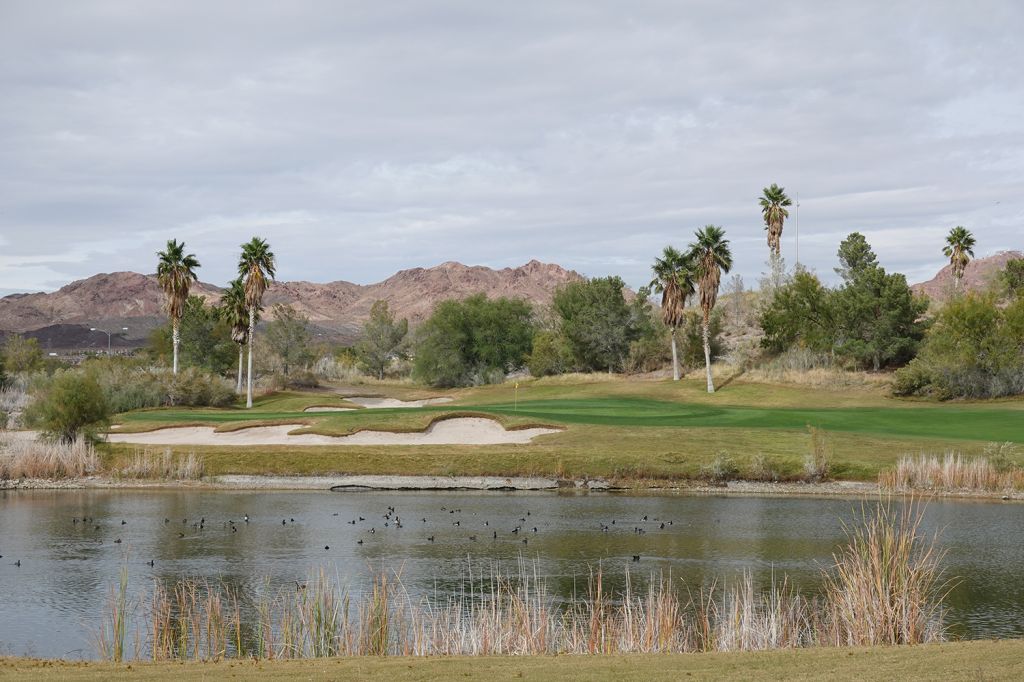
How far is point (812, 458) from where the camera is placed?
47.4 meters

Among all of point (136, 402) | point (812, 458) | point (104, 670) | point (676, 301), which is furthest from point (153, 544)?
point (676, 301)

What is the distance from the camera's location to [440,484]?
160 feet

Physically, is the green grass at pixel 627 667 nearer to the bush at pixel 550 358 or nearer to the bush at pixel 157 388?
the bush at pixel 157 388

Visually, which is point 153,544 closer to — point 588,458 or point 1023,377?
point 588,458

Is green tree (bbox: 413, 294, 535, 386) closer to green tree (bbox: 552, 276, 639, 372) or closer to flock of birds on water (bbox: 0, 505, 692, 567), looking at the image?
green tree (bbox: 552, 276, 639, 372)

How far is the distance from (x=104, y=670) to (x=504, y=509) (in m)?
27.8

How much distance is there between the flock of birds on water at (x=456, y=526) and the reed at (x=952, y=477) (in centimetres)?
1250

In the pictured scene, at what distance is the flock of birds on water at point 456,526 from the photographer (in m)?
34.2

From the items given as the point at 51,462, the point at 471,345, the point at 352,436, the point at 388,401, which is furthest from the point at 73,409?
the point at 471,345

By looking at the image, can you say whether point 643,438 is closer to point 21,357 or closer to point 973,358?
point 973,358

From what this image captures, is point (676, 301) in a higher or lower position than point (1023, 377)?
higher

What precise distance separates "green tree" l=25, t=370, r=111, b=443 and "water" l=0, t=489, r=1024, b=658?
652cm

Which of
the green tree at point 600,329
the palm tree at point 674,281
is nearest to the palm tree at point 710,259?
the palm tree at point 674,281

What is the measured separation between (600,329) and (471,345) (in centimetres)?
1684
